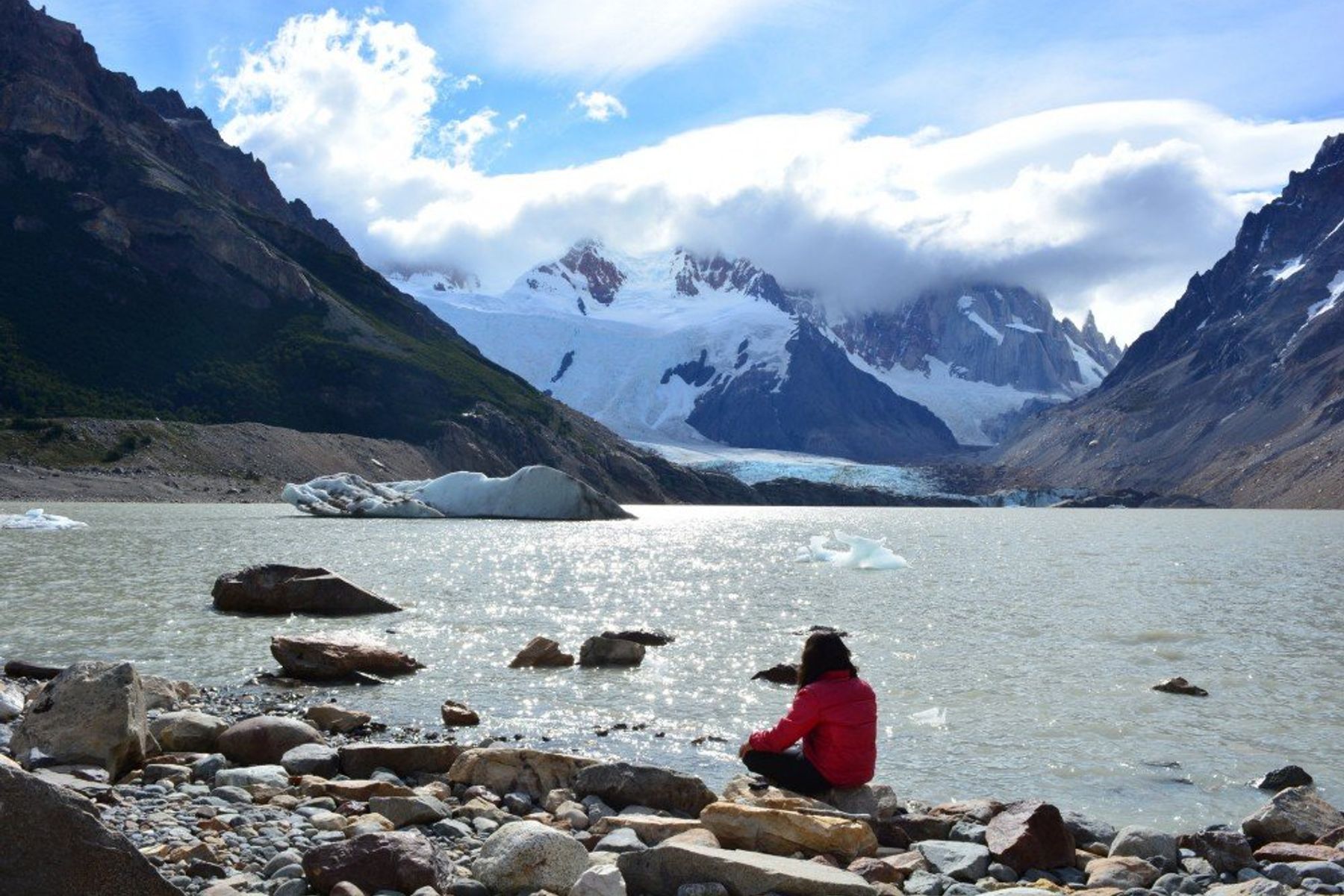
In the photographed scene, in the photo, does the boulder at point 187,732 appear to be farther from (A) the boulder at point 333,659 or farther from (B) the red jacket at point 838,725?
(B) the red jacket at point 838,725

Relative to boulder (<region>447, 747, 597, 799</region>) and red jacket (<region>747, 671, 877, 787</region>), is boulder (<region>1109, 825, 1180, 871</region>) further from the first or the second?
boulder (<region>447, 747, 597, 799</region>)

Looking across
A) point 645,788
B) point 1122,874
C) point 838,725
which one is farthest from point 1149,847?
point 645,788

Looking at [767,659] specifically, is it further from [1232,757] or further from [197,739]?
[197,739]

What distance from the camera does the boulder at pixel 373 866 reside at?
769cm

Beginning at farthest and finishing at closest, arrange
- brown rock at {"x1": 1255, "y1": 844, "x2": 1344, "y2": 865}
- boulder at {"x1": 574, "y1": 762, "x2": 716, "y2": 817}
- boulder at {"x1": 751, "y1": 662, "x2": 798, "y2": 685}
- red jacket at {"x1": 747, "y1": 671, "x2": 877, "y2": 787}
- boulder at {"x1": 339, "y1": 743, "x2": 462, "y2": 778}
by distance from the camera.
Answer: boulder at {"x1": 751, "y1": 662, "x2": 798, "y2": 685} → boulder at {"x1": 339, "y1": 743, "x2": 462, "y2": 778} → red jacket at {"x1": 747, "y1": 671, "x2": 877, "y2": 787} → boulder at {"x1": 574, "y1": 762, "x2": 716, "y2": 817} → brown rock at {"x1": 1255, "y1": 844, "x2": 1344, "y2": 865}

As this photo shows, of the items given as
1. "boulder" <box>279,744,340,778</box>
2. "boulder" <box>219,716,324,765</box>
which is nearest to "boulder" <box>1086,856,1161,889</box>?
"boulder" <box>279,744,340,778</box>

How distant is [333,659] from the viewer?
738 inches

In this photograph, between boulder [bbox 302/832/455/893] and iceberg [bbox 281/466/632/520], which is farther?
iceberg [bbox 281/466/632/520]

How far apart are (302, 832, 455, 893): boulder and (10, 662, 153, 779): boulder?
13.5 ft

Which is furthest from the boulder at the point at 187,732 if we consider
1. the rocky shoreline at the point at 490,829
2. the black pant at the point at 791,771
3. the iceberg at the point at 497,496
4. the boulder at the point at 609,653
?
the iceberg at the point at 497,496

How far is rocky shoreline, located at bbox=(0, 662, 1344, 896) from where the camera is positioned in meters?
7.68

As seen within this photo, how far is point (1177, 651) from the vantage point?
24.5 meters

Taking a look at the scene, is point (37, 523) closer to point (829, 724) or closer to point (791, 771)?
point (791, 771)

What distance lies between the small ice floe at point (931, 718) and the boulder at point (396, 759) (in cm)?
734
